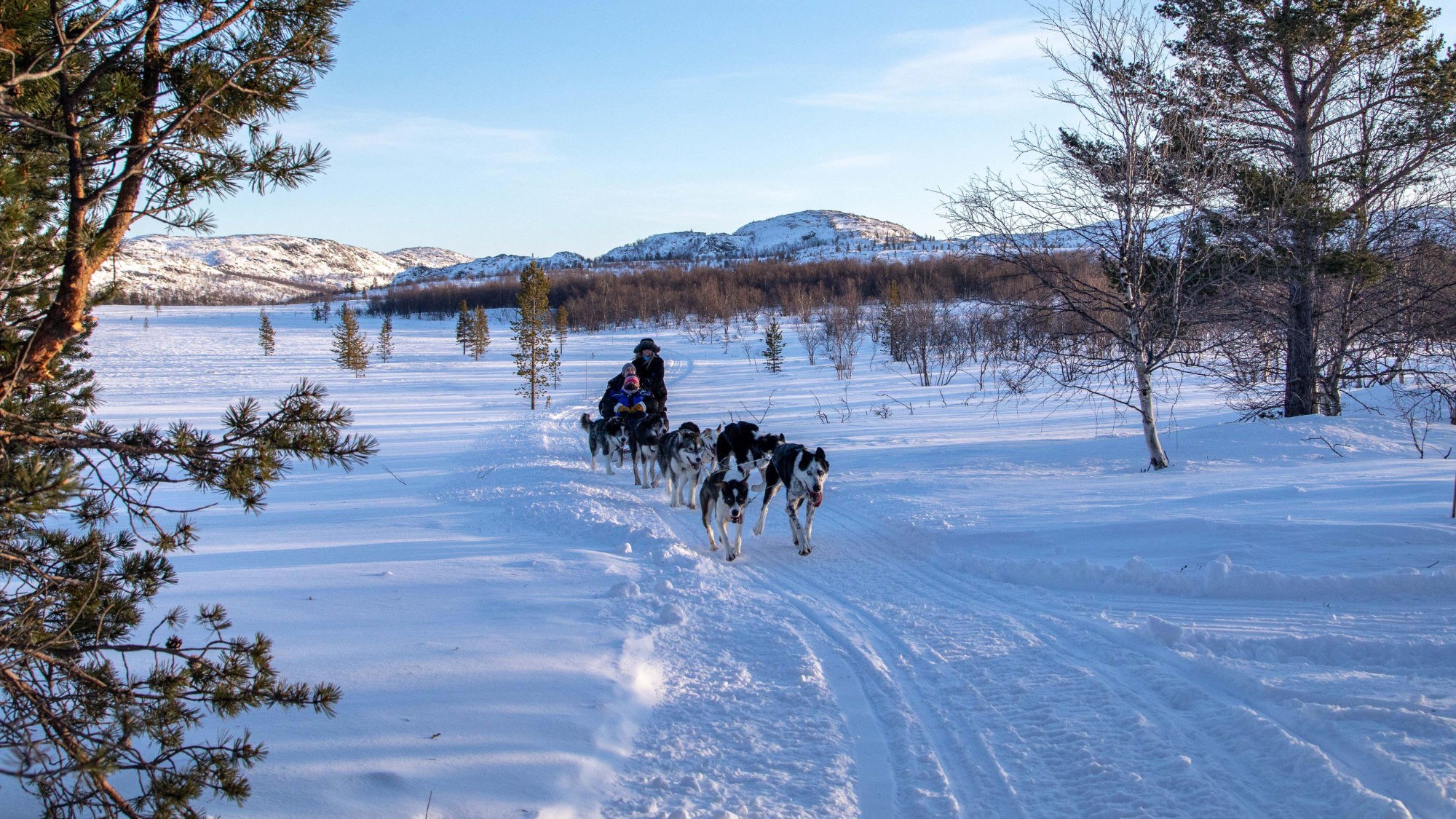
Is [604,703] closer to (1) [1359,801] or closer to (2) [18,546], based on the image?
(2) [18,546]

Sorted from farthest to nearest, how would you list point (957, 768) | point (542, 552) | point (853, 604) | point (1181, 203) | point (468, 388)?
point (468, 388) → point (1181, 203) → point (542, 552) → point (853, 604) → point (957, 768)

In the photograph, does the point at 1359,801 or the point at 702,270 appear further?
the point at 702,270

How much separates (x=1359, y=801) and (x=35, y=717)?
515 cm

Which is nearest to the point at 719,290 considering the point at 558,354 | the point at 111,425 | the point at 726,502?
the point at 558,354

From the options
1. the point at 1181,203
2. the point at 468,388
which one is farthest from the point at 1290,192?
the point at 468,388

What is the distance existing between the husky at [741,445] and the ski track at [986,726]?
426 centimetres

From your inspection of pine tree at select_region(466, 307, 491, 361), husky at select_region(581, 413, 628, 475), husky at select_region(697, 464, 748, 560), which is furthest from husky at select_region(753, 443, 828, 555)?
pine tree at select_region(466, 307, 491, 361)

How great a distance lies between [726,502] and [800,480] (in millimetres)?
893

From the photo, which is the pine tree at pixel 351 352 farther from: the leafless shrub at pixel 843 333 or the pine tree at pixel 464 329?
the leafless shrub at pixel 843 333

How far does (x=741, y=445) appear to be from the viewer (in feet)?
36.0

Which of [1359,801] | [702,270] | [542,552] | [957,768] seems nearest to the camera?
[1359,801]

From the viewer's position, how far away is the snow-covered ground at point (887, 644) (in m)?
3.66

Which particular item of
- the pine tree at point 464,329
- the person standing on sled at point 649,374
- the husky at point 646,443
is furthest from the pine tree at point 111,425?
the pine tree at point 464,329

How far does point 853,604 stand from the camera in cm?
643
